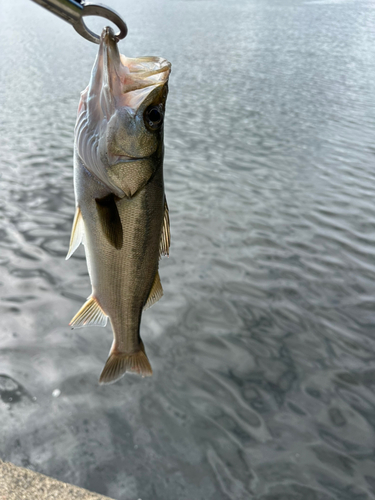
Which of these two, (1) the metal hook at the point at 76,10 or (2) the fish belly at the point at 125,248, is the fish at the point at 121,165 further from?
(1) the metal hook at the point at 76,10

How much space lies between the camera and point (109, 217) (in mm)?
2037

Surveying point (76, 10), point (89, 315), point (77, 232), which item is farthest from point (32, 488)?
point (76, 10)

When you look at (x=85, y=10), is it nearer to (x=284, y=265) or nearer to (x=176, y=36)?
(x=284, y=265)

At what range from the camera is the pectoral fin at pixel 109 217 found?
80.0 inches

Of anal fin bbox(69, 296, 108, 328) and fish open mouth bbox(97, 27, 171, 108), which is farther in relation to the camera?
anal fin bbox(69, 296, 108, 328)

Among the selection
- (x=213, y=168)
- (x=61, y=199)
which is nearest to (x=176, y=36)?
(x=213, y=168)

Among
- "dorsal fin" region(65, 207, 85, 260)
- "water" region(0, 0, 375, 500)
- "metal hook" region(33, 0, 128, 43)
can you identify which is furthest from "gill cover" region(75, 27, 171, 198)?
"water" region(0, 0, 375, 500)

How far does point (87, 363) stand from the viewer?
471 centimetres

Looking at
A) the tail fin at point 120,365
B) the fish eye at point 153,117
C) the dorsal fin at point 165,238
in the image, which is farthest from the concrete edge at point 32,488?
the fish eye at point 153,117

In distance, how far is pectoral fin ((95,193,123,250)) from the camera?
2.03 meters

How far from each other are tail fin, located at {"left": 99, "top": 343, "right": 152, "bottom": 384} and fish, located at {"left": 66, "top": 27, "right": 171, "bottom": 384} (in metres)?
0.69

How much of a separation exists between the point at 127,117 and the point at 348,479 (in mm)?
3422

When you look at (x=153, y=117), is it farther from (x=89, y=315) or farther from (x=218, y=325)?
(x=218, y=325)

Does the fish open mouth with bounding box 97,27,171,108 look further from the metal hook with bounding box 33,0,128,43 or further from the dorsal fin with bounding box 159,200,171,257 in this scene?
the dorsal fin with bounding box 159,200,171,257
